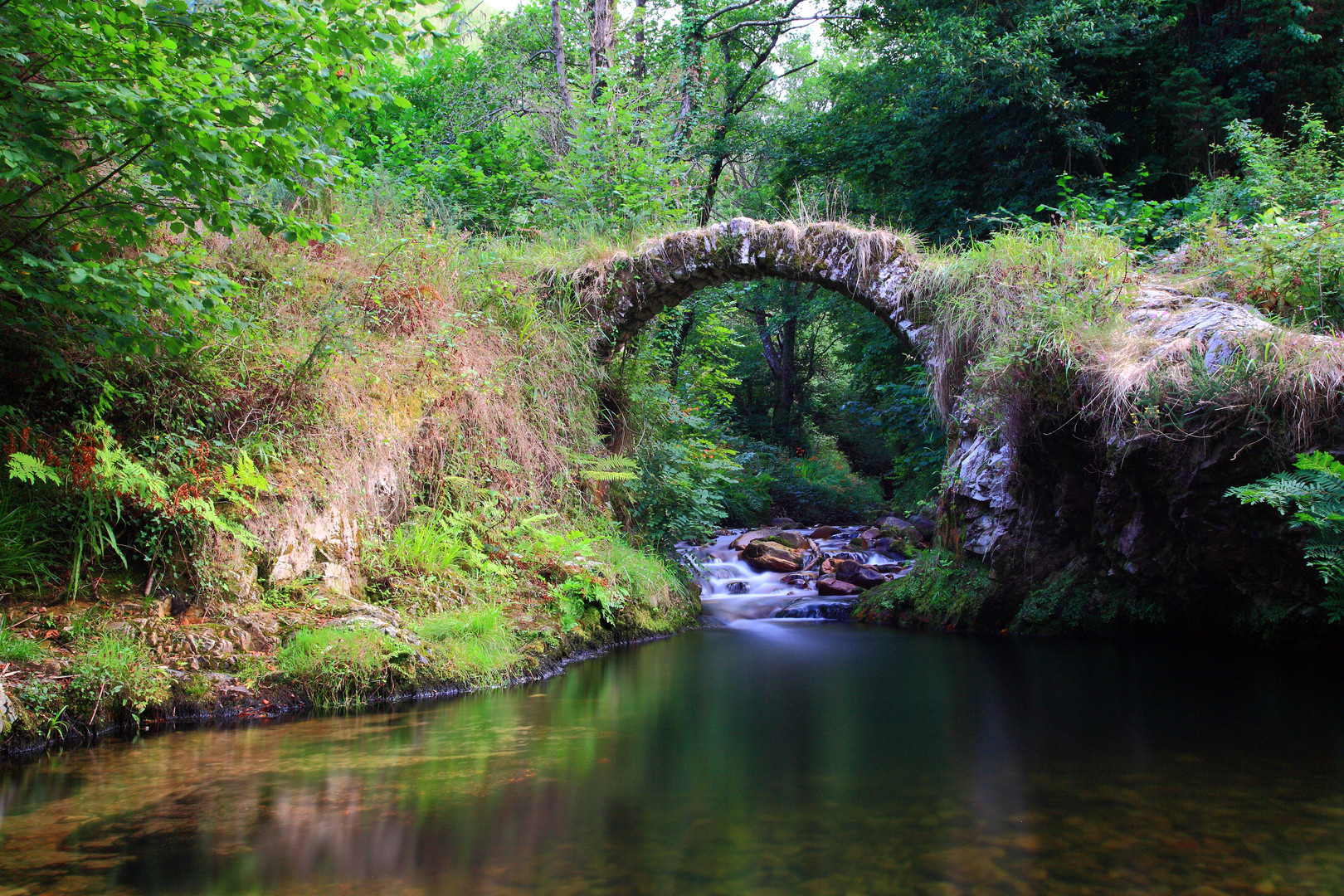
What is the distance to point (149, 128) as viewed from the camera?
379cm

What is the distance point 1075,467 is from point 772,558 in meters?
5.60

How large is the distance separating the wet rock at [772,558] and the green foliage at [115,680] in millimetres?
9183

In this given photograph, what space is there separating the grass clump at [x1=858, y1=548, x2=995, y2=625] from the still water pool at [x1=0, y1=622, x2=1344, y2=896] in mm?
2924

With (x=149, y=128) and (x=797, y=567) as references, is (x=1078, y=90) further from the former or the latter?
(x=149, y=128)

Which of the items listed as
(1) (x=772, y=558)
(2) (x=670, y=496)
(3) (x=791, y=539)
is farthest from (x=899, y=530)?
(2) (x=670, y=496)

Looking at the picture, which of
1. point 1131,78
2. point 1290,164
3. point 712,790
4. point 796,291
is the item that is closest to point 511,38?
point 796,291

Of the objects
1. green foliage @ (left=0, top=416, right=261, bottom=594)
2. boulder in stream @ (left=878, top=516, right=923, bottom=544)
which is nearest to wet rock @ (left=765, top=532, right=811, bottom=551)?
boulder in stream @ (left=878, top=516, right=923, bottom=544)

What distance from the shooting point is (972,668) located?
6.82 m

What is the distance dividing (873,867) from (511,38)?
1820cm

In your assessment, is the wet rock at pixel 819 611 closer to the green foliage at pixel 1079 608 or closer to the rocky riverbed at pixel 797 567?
the rocky riverbed at pixel 797 567

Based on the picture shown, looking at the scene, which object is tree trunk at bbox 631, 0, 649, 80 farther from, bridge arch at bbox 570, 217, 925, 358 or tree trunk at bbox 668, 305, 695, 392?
bridge arch at bbox 570, 217, 925, 358

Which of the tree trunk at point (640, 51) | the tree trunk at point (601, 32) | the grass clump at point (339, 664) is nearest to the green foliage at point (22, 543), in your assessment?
the grass clump at point (339, 664)

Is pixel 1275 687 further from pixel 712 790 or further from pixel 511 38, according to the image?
pixel 511 38

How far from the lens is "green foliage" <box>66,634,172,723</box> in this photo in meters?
4.44
